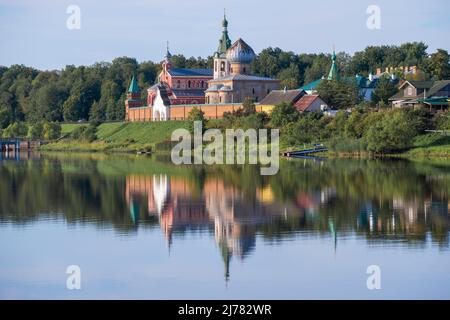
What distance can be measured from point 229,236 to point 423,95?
37.0 m

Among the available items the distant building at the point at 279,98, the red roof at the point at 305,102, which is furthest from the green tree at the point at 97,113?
the red roof at the point at 305,102

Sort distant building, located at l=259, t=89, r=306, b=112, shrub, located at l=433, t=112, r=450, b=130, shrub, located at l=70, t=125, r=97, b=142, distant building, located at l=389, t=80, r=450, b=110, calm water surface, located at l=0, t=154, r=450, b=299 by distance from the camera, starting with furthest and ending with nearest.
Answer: shrub, located at l=70, t=125, r=97, b=142
distant building, located at l=259, t=89, r=306, b=112
distant building, located at l=389, t=80, r=450, b=110
shrub, located at l=433, t=112, r=450, b=130
calm water surface, located at l=0, t=154, r=450, b=299

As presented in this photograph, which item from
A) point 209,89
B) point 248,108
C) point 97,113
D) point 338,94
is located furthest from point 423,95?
point 97,113

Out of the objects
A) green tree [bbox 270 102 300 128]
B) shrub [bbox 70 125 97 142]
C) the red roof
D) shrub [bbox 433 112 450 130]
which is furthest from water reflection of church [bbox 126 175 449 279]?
shrub [bbox 70 125 97 142]

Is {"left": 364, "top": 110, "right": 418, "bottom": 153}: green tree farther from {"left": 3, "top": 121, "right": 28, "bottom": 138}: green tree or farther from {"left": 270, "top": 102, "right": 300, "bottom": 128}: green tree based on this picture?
{"left": 3, "top": 121, "right": 28, "bottom": 138}: green tree

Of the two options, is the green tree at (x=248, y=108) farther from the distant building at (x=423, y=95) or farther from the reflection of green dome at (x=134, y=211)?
the reflection of green dome at (x=134, y=211)

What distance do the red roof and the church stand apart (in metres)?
4.94

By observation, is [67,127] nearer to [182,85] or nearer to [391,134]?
[182,85]

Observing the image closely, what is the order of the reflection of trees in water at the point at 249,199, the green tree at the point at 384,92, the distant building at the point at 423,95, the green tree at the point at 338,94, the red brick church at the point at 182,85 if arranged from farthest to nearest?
the red brick church at the point at 182,85, the green tree at the point at 384,92, the green tree at the point at 338,94, the distant building at the point at 423,95, the reflection of trees in water at the point at 249,199

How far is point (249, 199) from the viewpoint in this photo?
2692cm

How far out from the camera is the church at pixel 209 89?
65875mm

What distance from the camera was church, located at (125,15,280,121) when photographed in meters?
65.9

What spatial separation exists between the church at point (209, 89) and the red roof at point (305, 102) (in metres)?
4.94
